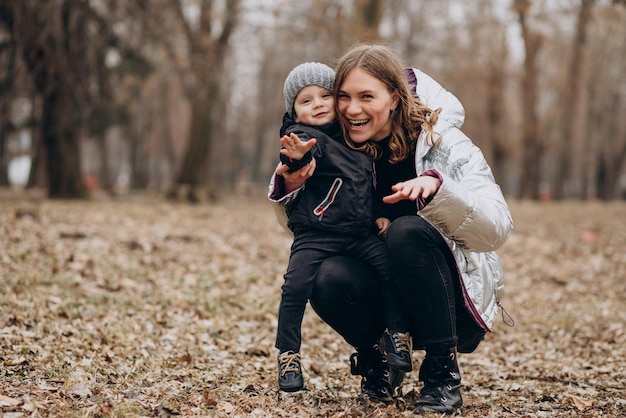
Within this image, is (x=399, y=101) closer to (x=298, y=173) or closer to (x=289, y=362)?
(x=298, y=173)

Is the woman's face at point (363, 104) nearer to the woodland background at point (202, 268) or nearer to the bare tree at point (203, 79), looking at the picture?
the woodland background at point (202, 268)

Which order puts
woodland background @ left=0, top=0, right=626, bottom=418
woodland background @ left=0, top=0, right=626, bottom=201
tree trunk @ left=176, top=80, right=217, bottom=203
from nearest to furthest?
woodland background @ left=0, top=0, right=626, bottom=418, woodland background @ left=0, top=0, right=626, bottom=201, tree trunk @ left=176, top=80, right=217, bottom=203

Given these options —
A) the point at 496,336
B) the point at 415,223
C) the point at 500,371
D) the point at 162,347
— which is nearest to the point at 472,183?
the point at 415,223

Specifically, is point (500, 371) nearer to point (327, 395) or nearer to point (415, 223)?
point (327, 395)

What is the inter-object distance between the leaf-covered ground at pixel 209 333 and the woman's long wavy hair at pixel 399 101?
4.07ft

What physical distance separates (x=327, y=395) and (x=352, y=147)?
4.24ft

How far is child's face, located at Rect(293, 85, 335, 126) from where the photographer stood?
351 cm

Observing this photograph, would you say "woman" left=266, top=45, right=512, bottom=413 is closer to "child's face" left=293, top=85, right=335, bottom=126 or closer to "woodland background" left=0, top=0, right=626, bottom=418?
"child's face" left=293, top=85, right=335, bottom=126

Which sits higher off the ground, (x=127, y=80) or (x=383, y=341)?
(x=127, y=80)

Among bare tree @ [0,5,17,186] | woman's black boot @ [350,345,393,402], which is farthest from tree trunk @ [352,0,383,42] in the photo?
woman's black boot @ [350,345,393,402]

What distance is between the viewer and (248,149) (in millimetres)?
60125

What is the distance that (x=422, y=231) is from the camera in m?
3.28

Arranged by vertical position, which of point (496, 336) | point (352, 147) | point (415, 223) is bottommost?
point (496, 336)

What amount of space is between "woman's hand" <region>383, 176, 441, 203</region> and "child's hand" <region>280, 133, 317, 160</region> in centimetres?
40
